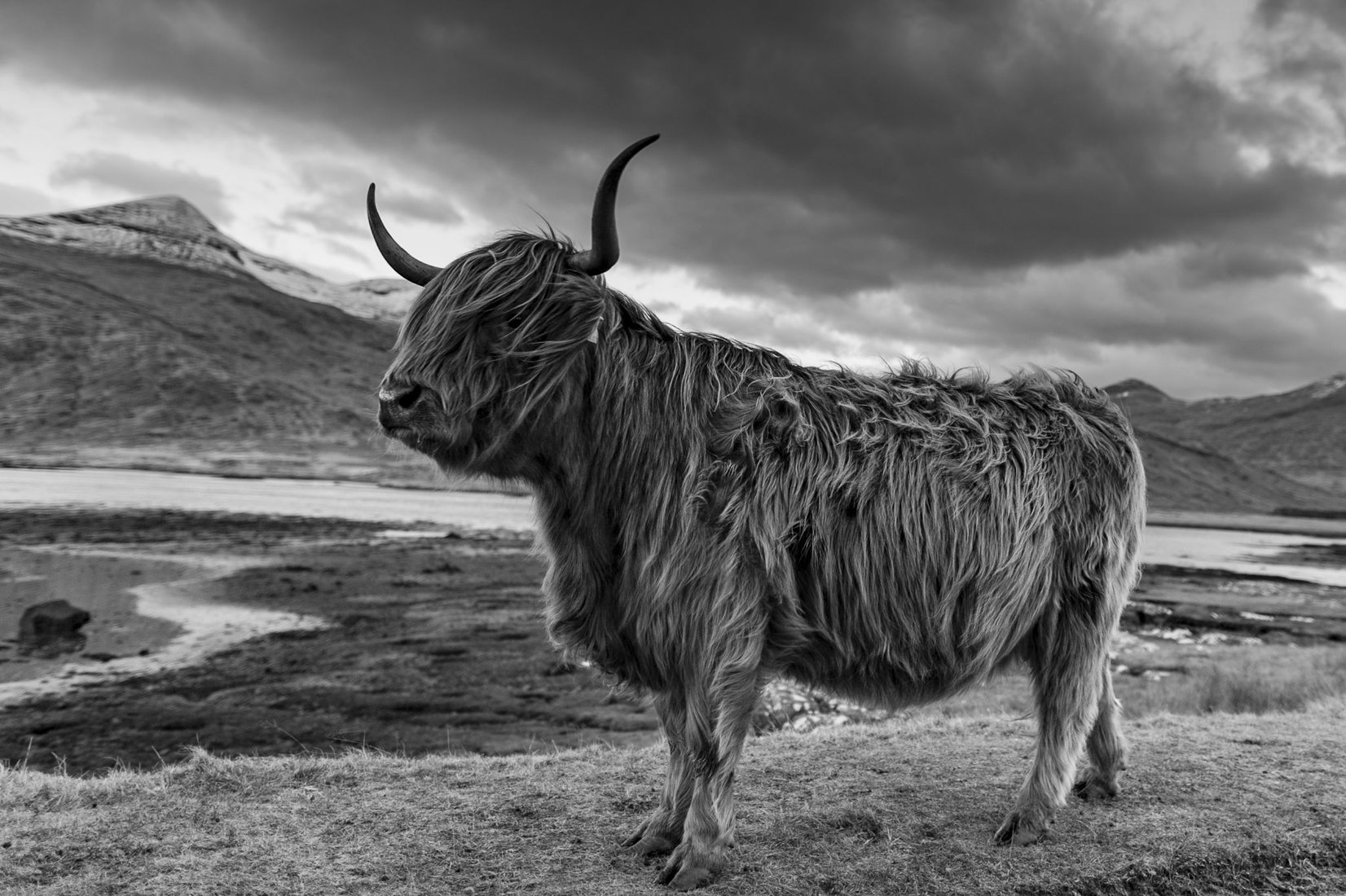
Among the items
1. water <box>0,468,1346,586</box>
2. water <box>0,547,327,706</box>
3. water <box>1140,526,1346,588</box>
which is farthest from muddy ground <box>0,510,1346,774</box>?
water <box>1140,526,1346,588</box>

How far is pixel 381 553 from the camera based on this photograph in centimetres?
2803

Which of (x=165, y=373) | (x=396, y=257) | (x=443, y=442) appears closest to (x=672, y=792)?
(x=443, y=442)

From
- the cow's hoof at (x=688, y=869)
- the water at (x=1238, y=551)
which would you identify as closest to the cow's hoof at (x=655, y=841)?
the cow's hoof at (x=688, y=869)

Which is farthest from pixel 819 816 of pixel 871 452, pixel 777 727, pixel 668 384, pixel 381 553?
pixel 381 553

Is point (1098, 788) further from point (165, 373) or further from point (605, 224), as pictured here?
point (165, 373)

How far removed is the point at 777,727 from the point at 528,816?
684cm

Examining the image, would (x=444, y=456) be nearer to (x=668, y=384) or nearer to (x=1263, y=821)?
(x=668, y=384)

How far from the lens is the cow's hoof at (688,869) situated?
4.04m

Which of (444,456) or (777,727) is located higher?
(444,456)

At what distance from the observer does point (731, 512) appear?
13.5ft

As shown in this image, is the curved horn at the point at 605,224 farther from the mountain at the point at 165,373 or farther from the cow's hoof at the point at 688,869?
the mountain at the point at 165,373

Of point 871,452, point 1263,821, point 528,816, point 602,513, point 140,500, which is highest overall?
point 871,452

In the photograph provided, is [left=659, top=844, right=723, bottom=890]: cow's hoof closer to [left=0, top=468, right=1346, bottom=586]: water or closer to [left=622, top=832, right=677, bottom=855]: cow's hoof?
[left=622, top=832, right=677, bottom=855]: cow's hoof

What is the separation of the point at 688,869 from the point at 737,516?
1.60m
